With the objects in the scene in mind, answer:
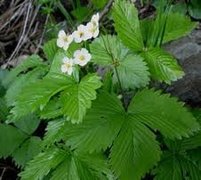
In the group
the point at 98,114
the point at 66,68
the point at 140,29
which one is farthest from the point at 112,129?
the point at 140,29

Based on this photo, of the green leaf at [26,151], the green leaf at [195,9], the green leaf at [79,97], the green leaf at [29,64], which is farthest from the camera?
the green leaf at [195,9]

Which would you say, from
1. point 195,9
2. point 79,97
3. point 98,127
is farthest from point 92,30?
point 195,9

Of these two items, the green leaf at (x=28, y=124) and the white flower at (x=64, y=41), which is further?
the green leaf at (x=28, y=124)

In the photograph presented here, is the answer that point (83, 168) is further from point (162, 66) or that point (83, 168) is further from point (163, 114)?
point (162, 66)

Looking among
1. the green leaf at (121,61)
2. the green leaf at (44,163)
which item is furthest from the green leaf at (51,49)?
the green leaf at (44,163)

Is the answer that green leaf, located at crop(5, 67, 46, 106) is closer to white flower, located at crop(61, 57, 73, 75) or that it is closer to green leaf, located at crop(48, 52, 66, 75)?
green leaf, located at crop(48, 52, 66, 75)

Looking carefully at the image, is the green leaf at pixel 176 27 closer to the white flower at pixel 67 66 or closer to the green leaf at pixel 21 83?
the white flower at pixel 67 66
